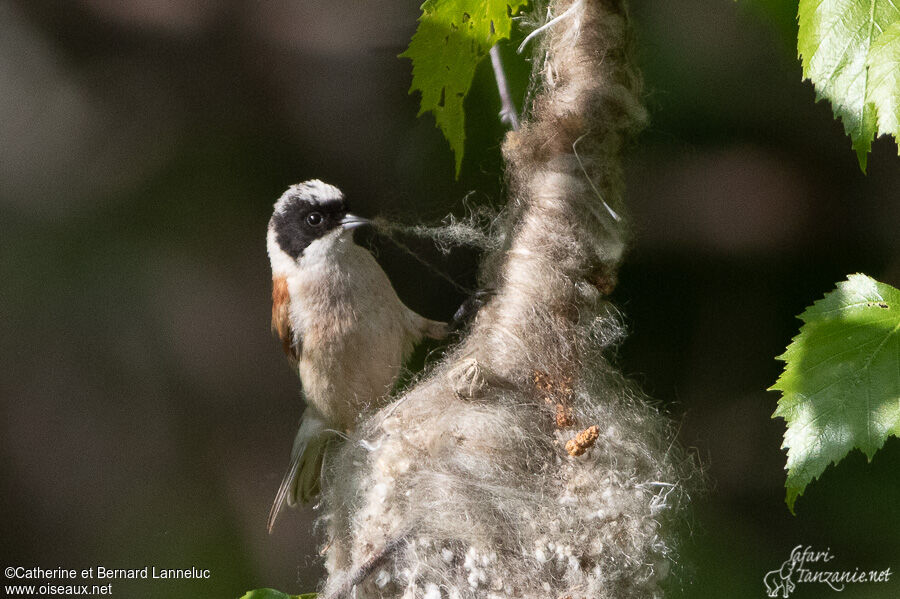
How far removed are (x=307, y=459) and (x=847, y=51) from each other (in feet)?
3.85

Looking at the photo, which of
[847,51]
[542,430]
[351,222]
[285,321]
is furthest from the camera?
[285,321]

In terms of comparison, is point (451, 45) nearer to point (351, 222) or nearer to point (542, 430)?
point (351, 222)

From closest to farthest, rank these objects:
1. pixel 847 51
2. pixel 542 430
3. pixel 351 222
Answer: pixel 847 51
pixel 542 430
pixel 351 222

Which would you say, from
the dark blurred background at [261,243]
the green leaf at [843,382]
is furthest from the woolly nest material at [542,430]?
the dark blurred background at [261,243]

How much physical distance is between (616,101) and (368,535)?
0.80 m

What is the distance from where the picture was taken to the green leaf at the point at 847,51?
838mm

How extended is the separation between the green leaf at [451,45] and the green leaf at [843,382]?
0.67m

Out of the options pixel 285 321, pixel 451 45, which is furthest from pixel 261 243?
pixel 451 45

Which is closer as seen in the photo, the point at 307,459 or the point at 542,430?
the point at 542,430

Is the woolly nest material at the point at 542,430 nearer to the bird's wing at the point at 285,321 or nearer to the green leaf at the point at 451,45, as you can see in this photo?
the green leaf at the point at 451,45

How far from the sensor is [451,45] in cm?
113

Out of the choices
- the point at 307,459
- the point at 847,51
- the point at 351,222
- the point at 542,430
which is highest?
the point at 847,51

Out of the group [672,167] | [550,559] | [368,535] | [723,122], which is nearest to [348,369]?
[368,535]

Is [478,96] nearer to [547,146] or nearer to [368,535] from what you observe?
[547,146]
